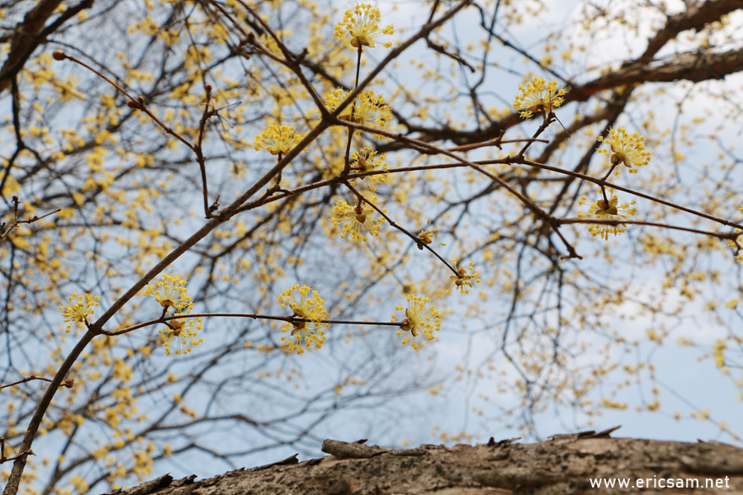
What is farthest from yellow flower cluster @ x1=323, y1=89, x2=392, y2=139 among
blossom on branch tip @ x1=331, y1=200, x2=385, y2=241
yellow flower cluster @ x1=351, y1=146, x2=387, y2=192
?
blossom on branch tip @ x1=331, y1=200, x2=385, y2=241

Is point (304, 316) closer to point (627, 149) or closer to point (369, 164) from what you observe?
point (369, 164)

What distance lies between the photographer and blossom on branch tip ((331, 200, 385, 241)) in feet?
4.43

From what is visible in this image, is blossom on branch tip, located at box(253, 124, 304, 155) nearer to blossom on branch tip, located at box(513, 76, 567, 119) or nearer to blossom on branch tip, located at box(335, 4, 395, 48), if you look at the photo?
blossom on branch tip, located at box(335, 4, 395, 48)

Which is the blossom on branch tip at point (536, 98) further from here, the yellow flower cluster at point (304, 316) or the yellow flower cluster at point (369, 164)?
the yellow flower cluster at point (304, 316)

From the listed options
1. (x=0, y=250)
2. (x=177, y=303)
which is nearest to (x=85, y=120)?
(x=0, y=250)

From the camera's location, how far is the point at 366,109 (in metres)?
1.27

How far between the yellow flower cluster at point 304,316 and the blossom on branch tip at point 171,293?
301 millimetres

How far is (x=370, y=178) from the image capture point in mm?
1351

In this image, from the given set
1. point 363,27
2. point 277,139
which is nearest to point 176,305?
point 277,139

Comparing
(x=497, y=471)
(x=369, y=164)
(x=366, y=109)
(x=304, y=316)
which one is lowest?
(x=497, y=471)

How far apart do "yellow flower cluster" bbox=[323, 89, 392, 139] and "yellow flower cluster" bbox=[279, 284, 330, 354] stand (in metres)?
0.48

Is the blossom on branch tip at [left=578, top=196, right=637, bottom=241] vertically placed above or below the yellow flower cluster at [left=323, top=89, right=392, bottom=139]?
below

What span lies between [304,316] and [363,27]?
793 millimetres

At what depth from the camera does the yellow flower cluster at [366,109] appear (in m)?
1.24
